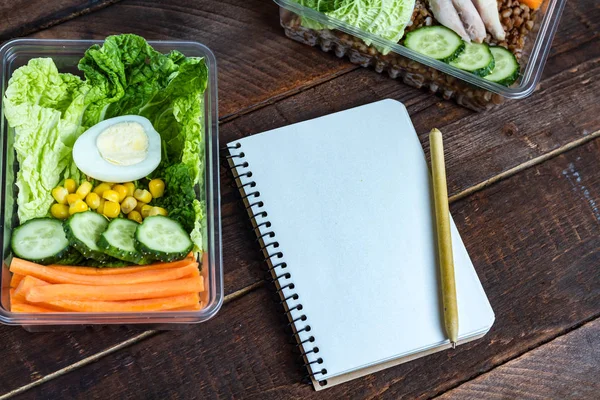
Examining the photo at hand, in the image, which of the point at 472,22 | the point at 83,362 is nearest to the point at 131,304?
the point at 83,362

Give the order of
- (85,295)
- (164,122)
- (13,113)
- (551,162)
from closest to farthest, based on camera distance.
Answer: (85,295), (13,113), (164,122), (551,162)

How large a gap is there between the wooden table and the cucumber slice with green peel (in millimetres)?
175

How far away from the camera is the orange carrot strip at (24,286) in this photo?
1835 mm

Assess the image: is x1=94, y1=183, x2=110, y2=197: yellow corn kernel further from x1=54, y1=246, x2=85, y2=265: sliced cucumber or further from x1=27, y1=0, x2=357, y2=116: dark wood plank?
x1=27, y1=0, x2=357, y2=116: dark wood plank

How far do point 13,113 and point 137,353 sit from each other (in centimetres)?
73

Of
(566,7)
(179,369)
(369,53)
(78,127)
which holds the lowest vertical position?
(179,369)

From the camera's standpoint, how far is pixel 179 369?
2035 mm

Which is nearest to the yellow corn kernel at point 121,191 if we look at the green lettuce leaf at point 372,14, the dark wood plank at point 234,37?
the dark wood plank at point 234,37

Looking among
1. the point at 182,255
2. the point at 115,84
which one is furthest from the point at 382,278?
the point at 115,84

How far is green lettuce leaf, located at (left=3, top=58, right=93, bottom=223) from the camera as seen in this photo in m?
2.00

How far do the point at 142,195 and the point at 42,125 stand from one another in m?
0.33

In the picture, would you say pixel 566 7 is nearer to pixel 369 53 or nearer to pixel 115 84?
pixel 369 53

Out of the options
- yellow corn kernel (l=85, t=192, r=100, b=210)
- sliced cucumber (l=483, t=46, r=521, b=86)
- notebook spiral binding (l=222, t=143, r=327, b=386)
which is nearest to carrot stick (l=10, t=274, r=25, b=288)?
yellow corn kernel (l=85, t=192, r=100, b=210)

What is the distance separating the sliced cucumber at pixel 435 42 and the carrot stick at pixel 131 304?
3.38 ft
